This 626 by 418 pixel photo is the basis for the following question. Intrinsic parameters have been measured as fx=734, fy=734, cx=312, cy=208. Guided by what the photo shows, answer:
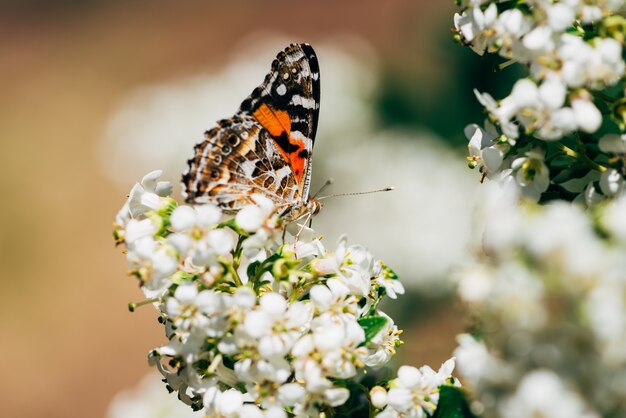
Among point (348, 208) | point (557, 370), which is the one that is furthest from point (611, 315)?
point (348, 208)

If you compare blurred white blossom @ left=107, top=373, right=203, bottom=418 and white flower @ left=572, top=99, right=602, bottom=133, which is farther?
blurred white blossom @ left=107, top=373, right=203, bottom=418

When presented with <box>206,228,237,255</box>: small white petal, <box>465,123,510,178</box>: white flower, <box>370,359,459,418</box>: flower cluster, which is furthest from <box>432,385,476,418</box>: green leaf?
<box>206,228,237,255</box>: small white petal

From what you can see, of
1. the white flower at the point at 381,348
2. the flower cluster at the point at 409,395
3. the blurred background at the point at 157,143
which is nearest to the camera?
the flower cluster at the point at 409,395

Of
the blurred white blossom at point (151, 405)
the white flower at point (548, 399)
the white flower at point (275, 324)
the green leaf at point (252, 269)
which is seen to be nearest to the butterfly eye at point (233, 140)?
the green leaf at point (252, 269)

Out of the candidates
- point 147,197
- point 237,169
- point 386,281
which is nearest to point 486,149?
point 386,281

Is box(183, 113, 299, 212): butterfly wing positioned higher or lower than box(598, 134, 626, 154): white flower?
lower

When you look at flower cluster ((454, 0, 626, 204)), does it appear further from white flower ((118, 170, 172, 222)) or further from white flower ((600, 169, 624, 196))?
white flower ((118, 170, 172, 222))

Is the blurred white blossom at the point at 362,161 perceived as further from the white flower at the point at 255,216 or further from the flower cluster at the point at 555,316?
the flower cluster at the point at 555,316

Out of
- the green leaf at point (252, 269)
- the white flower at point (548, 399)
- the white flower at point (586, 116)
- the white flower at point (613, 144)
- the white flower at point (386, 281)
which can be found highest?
the white flower at point (586, 116)
